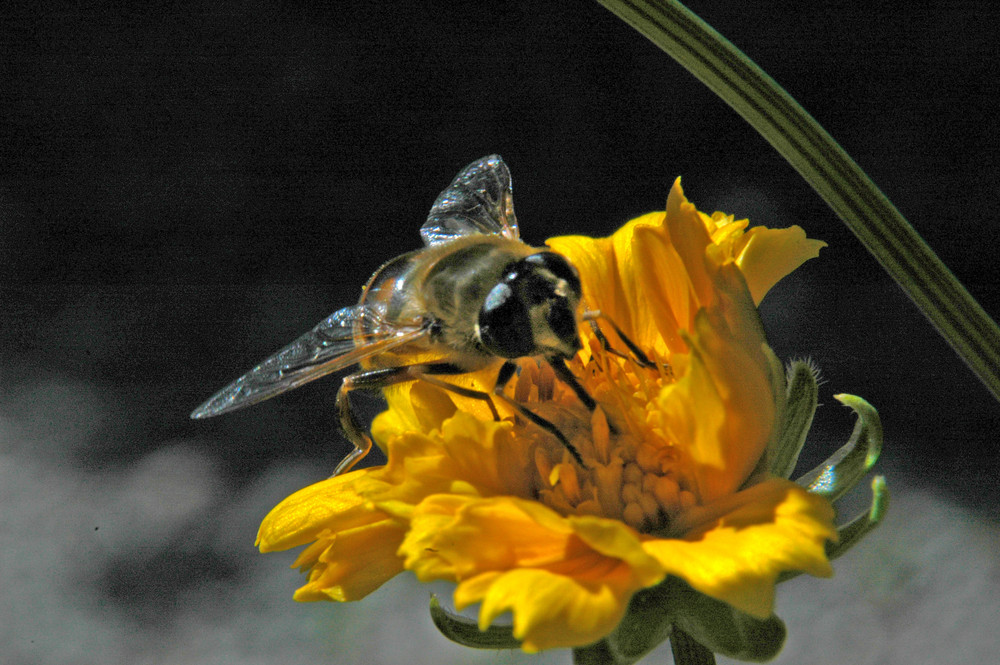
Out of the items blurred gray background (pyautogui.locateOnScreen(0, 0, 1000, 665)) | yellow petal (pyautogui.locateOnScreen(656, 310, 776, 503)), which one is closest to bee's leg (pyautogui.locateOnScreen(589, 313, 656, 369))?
yellow petal (pyautogui.locateOnScreen(656, 310, 776, 503))

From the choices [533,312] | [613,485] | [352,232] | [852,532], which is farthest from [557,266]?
[352,232]

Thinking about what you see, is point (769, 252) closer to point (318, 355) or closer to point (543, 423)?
point (543, 423)

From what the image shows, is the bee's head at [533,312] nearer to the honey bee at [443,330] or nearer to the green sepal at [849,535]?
the honey bee at [443,330]

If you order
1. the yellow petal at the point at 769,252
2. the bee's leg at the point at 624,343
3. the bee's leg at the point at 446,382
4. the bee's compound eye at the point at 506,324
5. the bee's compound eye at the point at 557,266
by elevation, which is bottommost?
the bee's leg at the point at 446,382

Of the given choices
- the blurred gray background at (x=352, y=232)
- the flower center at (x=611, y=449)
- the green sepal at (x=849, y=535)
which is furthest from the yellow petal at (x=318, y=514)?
the blurred gray background at (x=352, y=232)

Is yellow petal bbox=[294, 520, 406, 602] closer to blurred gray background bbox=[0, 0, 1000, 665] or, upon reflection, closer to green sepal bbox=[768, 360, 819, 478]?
green sepal bbox=[768, 360, 819, 478]
